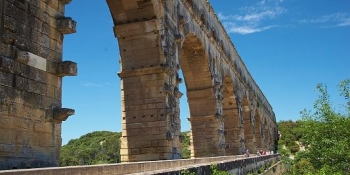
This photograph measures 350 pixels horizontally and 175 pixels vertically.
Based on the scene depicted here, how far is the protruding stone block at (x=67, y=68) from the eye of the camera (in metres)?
6.26

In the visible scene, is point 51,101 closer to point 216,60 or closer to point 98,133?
point 216,60

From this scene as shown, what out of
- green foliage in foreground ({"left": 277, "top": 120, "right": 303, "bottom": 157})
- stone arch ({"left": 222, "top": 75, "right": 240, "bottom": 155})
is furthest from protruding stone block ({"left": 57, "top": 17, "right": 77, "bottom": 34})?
green foliage in foreground ({"left": 277, "top": 120, "right": 303, "bottom": 157})

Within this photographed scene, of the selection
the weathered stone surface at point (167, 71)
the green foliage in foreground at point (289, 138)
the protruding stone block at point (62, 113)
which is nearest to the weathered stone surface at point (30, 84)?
the protruding stone block at point (62, 113)

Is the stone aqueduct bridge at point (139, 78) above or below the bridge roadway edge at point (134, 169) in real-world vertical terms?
above

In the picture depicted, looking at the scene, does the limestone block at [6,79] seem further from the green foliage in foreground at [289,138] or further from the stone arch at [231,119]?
the green foliage in foreground at [289,138]

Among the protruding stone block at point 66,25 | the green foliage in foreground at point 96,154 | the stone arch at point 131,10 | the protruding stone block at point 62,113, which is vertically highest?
the stone arch at point 131,10

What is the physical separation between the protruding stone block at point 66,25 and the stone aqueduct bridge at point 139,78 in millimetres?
18

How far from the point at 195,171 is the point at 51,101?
2.75m

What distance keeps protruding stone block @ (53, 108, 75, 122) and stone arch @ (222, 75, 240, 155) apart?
1716 centimetres

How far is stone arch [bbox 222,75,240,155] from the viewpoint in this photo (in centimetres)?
2272

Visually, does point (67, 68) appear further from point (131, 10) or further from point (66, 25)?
point (131, 10)

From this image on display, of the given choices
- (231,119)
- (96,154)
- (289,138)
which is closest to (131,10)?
(231,119)

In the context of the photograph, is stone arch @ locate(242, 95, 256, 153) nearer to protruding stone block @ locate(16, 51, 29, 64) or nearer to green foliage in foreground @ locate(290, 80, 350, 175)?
green foliage in foreground @ locate(290, 80, 350, 175)

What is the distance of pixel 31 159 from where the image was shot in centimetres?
543
